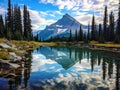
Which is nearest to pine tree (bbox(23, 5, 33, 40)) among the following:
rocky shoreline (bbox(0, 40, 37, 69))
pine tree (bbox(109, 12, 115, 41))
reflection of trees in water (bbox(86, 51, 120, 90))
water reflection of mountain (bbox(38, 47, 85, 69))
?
pine tree (bbox(109, 12, 115, 41))

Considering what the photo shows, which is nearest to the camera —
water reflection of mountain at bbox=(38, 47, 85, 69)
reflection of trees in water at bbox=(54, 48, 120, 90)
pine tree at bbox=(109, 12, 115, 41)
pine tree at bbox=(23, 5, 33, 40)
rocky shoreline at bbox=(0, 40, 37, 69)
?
reflection of trees in water at bbox=(54, 48, 120, 90)

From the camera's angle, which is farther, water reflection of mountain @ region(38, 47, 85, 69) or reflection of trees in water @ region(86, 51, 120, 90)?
water reflection of mountain @ region(38, 47, 85, 69)

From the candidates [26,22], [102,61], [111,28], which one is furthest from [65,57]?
[26,22]

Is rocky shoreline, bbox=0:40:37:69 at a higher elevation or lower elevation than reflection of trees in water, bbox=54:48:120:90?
higher

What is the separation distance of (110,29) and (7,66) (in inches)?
3303

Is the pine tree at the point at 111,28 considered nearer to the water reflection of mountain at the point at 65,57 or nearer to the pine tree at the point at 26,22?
the pine tree at the point at 26,22

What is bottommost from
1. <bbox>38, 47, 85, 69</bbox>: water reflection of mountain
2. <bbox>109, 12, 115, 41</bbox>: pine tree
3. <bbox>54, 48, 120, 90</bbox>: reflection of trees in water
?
<bbox>38, 47, 85, 69</bbox>: water reflection of mountain

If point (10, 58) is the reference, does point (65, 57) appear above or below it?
below

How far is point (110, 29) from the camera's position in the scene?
102m

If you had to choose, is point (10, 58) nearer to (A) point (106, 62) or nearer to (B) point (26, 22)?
(A) point (106, 62)

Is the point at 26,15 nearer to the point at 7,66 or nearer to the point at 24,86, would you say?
the point at 7,66

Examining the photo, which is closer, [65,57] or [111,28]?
[65,57]

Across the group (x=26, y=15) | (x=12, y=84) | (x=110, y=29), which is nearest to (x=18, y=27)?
(x=26, y=15)

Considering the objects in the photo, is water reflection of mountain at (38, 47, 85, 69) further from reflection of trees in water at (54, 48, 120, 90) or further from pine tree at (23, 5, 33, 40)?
pine tree at (23, 5, 33, 40)
